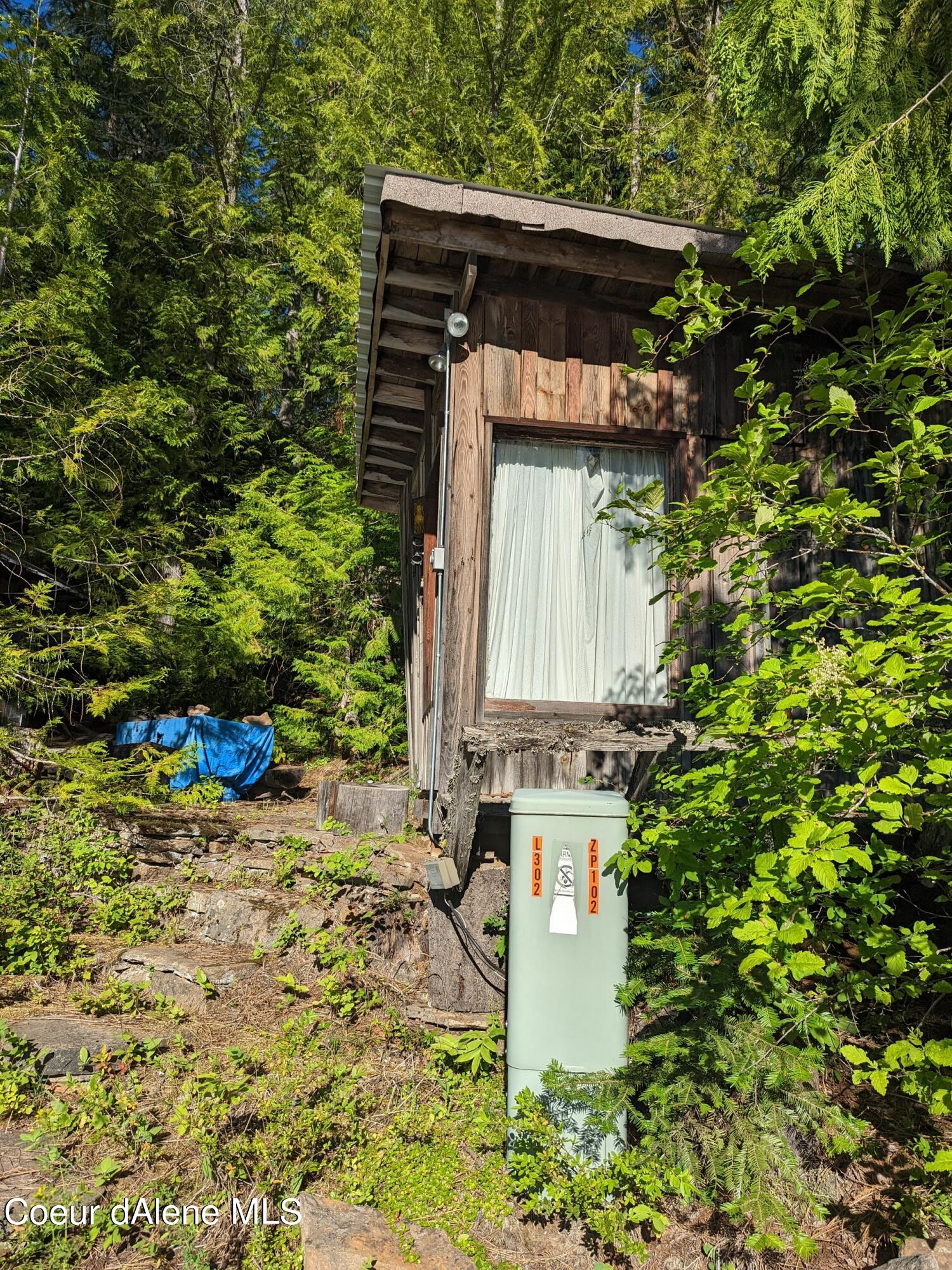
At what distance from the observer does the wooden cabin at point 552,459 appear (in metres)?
4.51

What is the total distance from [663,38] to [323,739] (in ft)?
44.0

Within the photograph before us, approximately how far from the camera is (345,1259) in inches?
130

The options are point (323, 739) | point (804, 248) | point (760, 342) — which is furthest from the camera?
point (323, 739)

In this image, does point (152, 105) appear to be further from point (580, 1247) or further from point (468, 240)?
point (580, 1247)

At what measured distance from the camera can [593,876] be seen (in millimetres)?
3844

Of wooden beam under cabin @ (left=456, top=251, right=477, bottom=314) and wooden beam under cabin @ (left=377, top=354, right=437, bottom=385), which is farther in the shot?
wooden beam under cabin @ (left=377, top=354, right=437, bottom=385)

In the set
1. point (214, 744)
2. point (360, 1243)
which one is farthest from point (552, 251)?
point (214, 744)

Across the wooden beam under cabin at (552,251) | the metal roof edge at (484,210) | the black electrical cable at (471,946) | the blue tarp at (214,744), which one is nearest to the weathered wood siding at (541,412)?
the wooden beam under cabin at (552,251)

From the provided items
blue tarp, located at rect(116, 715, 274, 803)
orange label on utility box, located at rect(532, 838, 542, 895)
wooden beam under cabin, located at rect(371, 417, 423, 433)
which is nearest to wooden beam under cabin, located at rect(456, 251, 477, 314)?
wooden beam under cabin, located at rect(371, 417, 423, 433)

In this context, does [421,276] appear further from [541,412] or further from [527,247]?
[541,412]

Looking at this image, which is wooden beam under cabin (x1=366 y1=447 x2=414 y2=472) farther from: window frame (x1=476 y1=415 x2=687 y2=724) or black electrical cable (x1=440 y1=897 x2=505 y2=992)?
black electrical cable (x1=440 y1=897 x2=505 y2=992)

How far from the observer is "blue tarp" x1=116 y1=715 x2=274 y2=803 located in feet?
29.5

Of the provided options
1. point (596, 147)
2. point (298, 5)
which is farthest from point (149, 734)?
point (298, 5)

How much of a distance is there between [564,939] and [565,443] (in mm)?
2691
